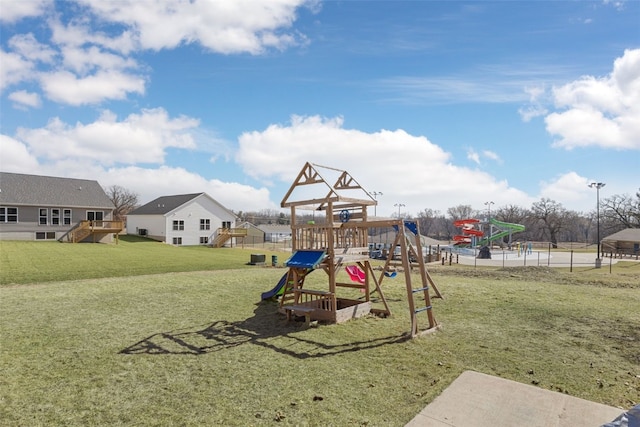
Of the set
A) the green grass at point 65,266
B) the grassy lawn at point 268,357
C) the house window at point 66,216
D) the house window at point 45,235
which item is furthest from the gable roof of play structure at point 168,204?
the grassy lawn at point 268,357

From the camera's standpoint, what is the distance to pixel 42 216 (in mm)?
36031

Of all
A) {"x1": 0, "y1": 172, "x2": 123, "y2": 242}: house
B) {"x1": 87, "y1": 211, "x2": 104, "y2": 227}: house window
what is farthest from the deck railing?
{"x1": 87, "y1": 211, "x2": 104, "y2": 227}: house window

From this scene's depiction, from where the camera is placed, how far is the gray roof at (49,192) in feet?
116

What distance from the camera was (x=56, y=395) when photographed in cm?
540

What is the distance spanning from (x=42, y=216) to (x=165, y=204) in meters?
15.3

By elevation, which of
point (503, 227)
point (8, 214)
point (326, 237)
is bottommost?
point (503, 227)

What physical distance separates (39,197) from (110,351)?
3643 cm

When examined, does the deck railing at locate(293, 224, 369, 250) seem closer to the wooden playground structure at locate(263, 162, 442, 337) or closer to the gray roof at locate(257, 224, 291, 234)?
the wooden playground structure at locate(263, 162, 442, 337)

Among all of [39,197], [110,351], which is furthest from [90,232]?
[110,351]

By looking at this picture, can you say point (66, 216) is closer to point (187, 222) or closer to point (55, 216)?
point (55, 216)

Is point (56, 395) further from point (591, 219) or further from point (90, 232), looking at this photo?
point (591, 219)

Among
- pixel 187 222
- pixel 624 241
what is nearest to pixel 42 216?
pixel 187 222

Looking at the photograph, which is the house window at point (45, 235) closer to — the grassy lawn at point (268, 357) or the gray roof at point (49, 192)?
the gray roof at point (49, 192)

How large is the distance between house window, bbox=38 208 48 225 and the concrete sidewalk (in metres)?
40.8
